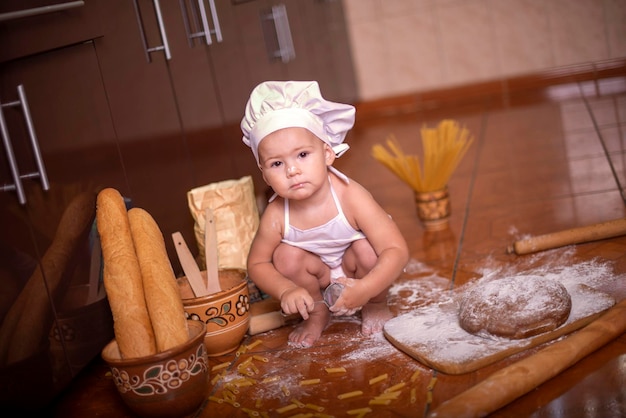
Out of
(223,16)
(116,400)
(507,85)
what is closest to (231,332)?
(116,400)

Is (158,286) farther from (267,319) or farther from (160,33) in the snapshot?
(160,33)

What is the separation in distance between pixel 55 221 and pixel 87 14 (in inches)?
21.4

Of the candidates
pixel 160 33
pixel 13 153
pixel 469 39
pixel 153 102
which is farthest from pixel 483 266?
pixel 469 39

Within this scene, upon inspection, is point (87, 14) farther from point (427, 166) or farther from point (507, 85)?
point (507, 85)

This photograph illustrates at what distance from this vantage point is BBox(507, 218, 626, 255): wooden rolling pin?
2006mm

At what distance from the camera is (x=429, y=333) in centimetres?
163

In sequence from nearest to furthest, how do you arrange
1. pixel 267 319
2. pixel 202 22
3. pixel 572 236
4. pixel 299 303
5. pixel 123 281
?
pixel 123 281
pixel 299 303
pixel 267 319
pixel 572 236
pixel 202 22

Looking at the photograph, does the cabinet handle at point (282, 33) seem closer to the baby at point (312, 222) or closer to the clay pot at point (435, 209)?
the clay pot at point (435, 209)

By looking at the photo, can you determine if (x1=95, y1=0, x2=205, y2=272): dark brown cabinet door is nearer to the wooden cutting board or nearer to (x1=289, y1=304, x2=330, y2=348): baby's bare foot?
(x1=289, y1=304, x2=330, y2=348): baby's bare foot

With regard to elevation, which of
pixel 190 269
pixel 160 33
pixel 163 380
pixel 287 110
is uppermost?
pixel 160 33

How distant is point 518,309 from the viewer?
152 centimetres

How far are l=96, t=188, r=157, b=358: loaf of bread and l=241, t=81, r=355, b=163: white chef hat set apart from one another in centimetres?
37

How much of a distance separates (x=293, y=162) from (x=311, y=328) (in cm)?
44

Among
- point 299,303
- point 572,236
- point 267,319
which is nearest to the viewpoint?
point 299,303
